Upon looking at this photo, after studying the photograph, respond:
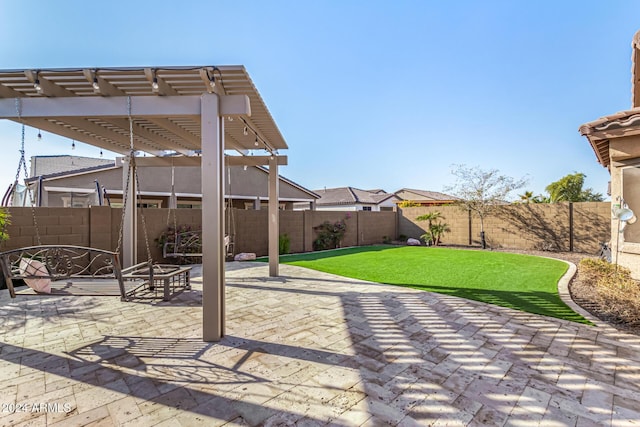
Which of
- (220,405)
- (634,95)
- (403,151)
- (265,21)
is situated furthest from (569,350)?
(403,151)

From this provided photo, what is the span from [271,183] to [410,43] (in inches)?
260

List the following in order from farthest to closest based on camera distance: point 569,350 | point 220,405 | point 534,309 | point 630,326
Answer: point 534,309
point 630,326
point 569,350
point 220,405

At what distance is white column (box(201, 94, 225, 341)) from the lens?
3416mm

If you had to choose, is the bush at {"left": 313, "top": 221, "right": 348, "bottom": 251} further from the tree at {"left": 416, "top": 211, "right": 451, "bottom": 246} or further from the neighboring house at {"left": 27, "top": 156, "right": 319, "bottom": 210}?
the tree at {"left": 416, "top": 211, "right": 451, "bottom": 246}

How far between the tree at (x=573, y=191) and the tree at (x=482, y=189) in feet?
51.5

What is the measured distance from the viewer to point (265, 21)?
25.2 ft

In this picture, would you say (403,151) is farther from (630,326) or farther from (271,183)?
(630,326)

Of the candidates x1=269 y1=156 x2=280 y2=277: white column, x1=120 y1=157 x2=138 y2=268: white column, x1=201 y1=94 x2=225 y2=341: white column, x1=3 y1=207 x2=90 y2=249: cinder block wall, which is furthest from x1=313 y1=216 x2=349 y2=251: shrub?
x1=201 y1=94 x2=225 y2=341: white column

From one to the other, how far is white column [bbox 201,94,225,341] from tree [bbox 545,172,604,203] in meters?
28.9

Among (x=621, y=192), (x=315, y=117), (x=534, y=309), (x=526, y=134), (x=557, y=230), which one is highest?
(x=315, y=117)

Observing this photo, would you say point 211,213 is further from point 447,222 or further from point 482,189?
point 447,222

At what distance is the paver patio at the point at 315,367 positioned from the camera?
2.17m

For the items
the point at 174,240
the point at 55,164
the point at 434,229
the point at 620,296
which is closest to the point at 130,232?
the point at 174,240

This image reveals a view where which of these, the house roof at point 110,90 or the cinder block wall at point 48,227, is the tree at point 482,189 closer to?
the house roof at point 110,90
